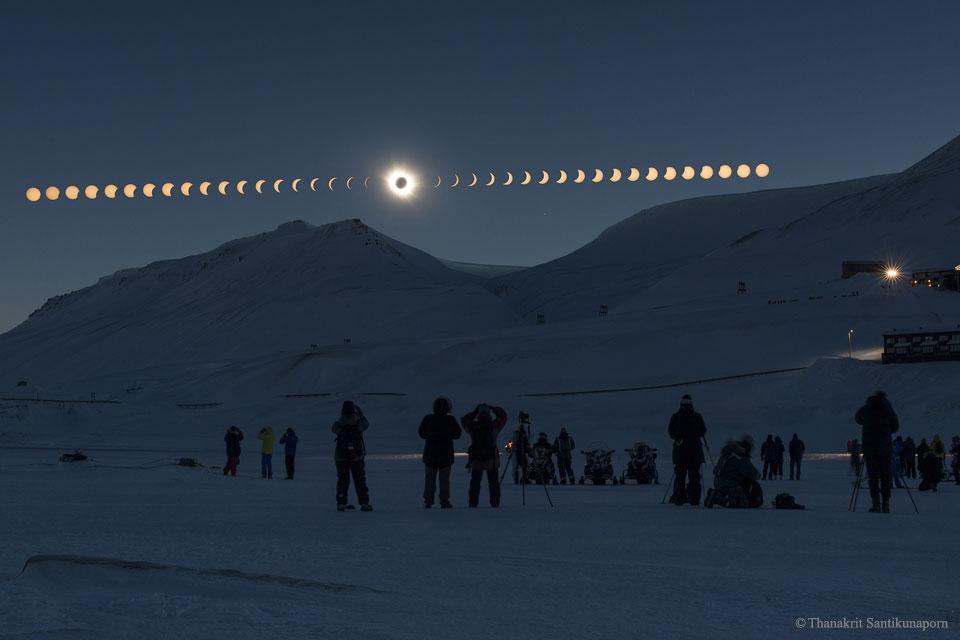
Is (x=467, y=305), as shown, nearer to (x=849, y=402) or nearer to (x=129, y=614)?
(x=849, y=402)

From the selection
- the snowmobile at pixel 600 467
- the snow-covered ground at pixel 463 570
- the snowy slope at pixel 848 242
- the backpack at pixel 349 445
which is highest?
the snowy slope at pixel 848 242

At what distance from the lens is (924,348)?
5722cm

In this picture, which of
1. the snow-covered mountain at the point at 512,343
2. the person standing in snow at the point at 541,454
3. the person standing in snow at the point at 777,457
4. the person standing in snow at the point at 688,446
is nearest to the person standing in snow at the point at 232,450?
the person standing in snow at the point at 541,454

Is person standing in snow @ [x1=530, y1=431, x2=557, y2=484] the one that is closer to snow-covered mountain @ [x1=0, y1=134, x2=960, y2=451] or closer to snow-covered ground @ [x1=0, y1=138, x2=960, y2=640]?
snow-covered ground @ [x1=0, y1=138, x2=960, y2=640]

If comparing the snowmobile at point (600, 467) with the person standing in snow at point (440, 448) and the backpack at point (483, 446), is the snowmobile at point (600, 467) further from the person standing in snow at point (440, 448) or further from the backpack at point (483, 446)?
the person standing in snow at point (440, 448)

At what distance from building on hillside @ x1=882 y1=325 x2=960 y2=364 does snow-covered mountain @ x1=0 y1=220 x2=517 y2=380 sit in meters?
88.7

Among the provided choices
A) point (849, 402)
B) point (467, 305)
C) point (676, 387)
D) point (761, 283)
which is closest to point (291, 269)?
point (467, 305)

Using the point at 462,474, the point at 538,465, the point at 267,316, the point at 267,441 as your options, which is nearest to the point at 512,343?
the point at 462,474

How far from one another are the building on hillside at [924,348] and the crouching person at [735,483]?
4473 cm

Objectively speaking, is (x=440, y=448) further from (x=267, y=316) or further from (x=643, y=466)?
(x=267, y=316)

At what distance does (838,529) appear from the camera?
39.2ft

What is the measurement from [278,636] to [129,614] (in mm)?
1006

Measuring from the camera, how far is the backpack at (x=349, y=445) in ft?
48.7

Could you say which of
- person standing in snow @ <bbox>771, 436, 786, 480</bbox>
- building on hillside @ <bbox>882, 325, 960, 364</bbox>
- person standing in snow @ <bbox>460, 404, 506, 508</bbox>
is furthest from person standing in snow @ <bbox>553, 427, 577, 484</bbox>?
building on hillside @ <bbox>882, 325, 960, 364</bbox>
